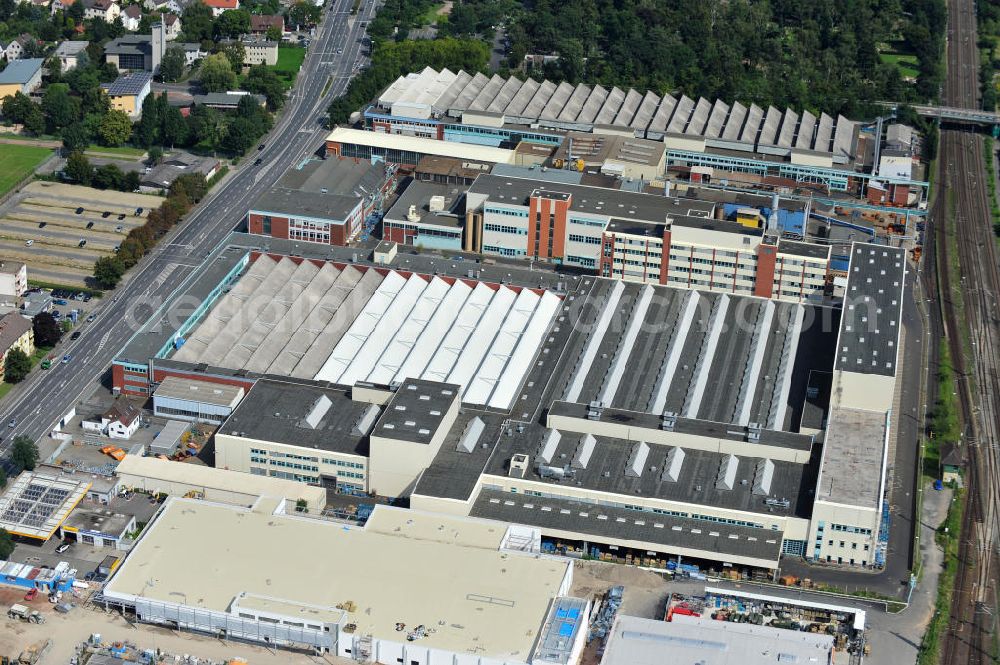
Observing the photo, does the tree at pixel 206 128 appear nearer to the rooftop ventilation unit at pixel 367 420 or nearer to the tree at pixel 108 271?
the tree at pixel 108 271

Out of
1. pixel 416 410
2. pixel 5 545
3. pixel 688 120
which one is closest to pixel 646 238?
pixel 416 410

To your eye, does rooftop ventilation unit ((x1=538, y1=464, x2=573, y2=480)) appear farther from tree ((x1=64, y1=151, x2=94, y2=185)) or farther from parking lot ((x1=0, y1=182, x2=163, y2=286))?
tree ((x1=64, y1=151, x2=94, y2=185))

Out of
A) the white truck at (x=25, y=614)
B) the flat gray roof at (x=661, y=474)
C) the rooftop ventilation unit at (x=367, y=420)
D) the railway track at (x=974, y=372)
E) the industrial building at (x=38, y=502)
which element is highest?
the rooftop ventilation unit at (x=367, y=420)

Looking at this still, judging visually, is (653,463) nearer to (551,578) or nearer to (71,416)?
(551,578)

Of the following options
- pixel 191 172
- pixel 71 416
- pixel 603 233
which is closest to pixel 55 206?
pixel 191 172

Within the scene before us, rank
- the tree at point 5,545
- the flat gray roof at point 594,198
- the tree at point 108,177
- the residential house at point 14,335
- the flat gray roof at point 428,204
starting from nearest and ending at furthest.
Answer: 1. the tree at point 5,545
2. the residential house at point 14,335
3. the flat gray roof at point 594,198
4. the flat gray roof at point 428,204
5. the tree at point 108,177


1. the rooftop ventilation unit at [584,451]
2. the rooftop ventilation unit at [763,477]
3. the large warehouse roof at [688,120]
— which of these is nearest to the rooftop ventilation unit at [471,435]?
the rooftop ventilation unit at [584,451]
